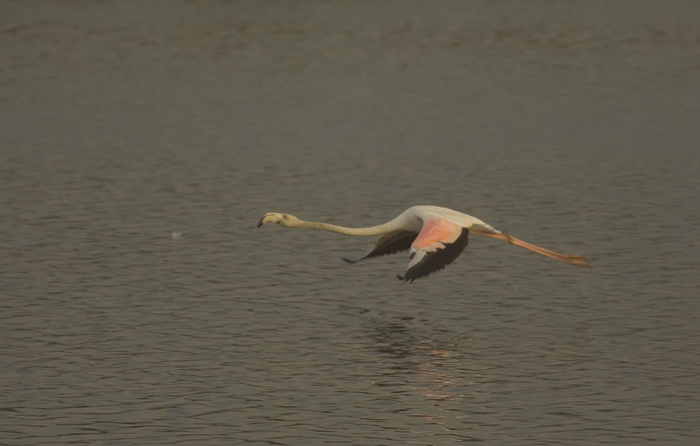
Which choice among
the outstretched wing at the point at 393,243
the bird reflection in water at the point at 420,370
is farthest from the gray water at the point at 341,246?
the outstretched wing at the point at 393,243

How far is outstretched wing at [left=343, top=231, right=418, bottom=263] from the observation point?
40.7 feet

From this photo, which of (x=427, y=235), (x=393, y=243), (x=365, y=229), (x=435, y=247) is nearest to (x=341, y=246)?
(x=393, y=243)

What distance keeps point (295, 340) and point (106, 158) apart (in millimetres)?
9524

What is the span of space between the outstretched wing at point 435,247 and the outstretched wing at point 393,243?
0.94 m

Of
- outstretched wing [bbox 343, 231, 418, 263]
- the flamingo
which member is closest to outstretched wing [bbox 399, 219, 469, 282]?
the flamingo

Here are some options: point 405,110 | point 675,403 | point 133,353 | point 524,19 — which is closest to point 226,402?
point 133,353

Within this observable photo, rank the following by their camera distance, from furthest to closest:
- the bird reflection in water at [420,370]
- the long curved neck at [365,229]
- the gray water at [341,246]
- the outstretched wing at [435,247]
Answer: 1. the long curved neck at [365,229]
2. the outstretched wing at [435,247]
3. the gray water at [341,246]
4. the bird reflection in water at [420,370]

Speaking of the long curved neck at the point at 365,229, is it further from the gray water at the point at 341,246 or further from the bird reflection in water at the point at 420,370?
the bird reflection in water at the point at 420,370

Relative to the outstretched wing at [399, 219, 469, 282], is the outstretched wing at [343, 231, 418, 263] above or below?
below

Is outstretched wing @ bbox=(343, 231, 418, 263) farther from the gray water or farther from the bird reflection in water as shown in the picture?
the bird reflection in water

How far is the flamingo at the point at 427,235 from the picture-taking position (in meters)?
10.8

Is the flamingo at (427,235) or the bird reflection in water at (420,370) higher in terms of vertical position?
the flamingo at (427,235)

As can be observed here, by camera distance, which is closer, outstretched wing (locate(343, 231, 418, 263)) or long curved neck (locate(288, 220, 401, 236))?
long curved neck (locate(288, 220, 401, 236))

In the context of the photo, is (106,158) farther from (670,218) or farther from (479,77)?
(479,77)
